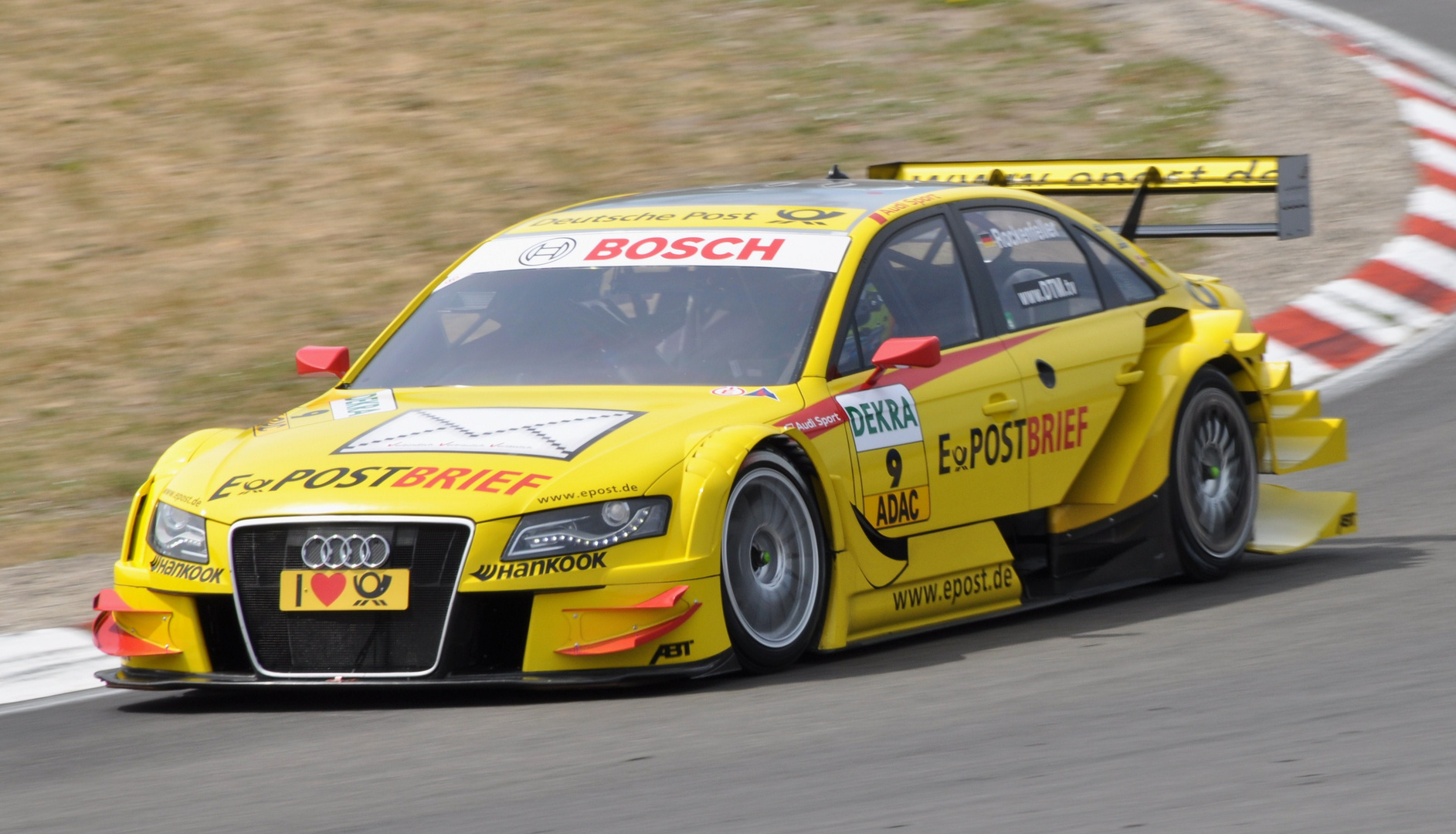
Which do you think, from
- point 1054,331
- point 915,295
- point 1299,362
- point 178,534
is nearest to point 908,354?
point 915,295

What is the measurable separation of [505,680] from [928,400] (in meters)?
1.71

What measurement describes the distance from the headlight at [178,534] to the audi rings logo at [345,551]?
1.14ft

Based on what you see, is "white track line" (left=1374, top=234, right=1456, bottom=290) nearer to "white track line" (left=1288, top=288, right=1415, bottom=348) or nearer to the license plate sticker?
"white track line" (left=1288, top=288, right=1415, bottom=348)

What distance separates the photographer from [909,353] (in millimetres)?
6195

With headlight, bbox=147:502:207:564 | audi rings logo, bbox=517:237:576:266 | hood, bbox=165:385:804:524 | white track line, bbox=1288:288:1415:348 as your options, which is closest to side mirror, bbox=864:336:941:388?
hood, bbox=165:385:804:524

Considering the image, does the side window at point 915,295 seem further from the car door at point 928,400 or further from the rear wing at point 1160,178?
the rear wing at point 1160,178

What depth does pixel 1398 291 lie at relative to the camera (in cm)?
1282

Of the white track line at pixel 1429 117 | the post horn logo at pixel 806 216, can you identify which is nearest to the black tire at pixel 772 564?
the post horn logo at pixel 806 216

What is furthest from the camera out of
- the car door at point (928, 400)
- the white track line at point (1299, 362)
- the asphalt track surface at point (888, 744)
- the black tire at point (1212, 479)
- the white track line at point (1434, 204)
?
the white track line at point (1434, 204)

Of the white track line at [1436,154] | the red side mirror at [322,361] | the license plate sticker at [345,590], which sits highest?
the red side mirror at [322,361]

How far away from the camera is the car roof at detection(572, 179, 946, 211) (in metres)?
7.11

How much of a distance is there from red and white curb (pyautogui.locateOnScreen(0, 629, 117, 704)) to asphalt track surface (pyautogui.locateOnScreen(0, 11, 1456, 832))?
263 millimetres

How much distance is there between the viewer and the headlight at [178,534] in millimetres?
5766

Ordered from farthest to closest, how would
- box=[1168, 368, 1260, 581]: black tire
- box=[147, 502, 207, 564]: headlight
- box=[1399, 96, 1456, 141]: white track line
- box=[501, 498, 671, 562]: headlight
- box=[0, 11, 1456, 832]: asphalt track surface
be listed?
box=[1399, 96, 1456, 141]: white track line, box=[1168, 368, 1260, 581]: black tire, box=[147, 502, 207, 564]: headlight, box=[501, 498, 671, 562]: headlight, box=[0, 11, 1456, 832]: asphalt track surface
